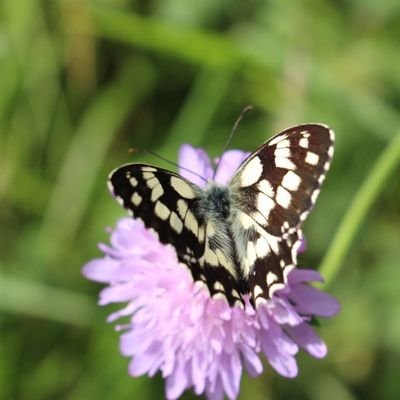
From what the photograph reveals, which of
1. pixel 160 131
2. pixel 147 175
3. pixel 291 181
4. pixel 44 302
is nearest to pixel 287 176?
pixel 291 181

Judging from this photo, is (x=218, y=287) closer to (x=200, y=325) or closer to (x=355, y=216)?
(x=200, y=325)

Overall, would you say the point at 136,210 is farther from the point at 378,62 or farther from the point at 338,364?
the point at 378,62

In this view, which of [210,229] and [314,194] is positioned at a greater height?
[314,194]

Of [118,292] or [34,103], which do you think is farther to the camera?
[34,103]

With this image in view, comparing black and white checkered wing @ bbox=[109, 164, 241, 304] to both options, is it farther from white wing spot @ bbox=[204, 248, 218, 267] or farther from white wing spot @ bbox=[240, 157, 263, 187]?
white wing spot @ bbox=[240, 157, 263, 187]

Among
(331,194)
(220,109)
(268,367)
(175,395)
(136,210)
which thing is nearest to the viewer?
(136,210)

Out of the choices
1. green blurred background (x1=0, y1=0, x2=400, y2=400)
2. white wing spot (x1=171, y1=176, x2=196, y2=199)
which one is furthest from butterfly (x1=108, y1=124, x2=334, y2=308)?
green blurred background (x1=0, y1=0, x2=400, y2=400)

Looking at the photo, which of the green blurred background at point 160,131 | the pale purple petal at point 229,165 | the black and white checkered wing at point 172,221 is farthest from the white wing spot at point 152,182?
the green blurred background at point 160,131

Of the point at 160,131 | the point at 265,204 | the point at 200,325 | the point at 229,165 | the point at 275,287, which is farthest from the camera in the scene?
the point at 160,131

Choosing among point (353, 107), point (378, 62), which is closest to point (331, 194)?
point (353, 107)
